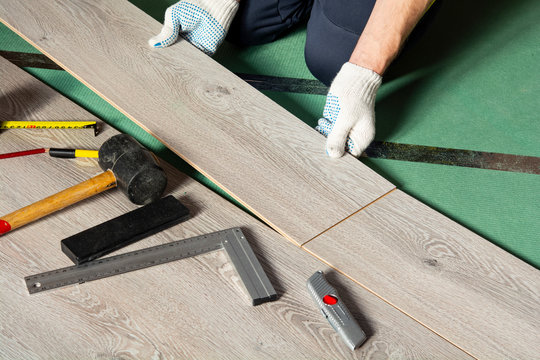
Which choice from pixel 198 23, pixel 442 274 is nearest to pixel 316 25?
pixel 198 23

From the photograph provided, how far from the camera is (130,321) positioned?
61.1 inches

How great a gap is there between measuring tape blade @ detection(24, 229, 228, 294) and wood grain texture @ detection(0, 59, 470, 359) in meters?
0.02

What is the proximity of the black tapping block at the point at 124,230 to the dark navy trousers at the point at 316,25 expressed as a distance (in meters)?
1.18

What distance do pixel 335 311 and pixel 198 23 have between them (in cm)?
155

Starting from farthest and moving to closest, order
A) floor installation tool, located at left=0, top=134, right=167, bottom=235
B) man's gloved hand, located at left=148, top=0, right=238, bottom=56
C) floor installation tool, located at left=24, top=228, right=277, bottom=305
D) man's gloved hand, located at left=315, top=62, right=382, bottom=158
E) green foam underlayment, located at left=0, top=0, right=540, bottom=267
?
1. man's gloved hand, located at left=148, top=0, right=238, bottom=56
2. green foam underlayment, located at left=0, top=0, right=540, bottom=267
3. man's gloved hand, located at left=315, top=62, right=382, bottom=158
4. floor installation tool, located at left=0, top=134, right=167, bottom=235
5. floor installation tool, located at left=24, top=228, right=277, bottom=305

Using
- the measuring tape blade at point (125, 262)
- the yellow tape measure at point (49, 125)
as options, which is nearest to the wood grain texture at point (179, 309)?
the measuring tape blade at point (125, 262)

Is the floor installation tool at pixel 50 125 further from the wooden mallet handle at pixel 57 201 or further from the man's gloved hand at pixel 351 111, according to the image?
the man's gloved hand at pixel 351 111

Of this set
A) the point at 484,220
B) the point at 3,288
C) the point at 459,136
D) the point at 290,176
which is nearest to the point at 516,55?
the point at 459,136

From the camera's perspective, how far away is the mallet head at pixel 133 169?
1.79 metres

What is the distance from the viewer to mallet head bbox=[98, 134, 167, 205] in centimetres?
179

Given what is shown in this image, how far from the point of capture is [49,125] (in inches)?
82.9

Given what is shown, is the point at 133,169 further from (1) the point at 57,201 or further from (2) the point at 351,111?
(2) the point at 351,111

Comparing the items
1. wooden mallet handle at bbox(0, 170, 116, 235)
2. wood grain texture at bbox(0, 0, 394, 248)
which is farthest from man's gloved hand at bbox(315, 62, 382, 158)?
wooden mallet handle at bbox(0, 170, 116, 235)

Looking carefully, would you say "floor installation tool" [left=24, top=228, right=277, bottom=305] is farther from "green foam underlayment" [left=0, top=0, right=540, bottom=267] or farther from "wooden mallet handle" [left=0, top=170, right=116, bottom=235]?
"green foam underlayment" [left=0, top=0, right=540, bottom=267]
